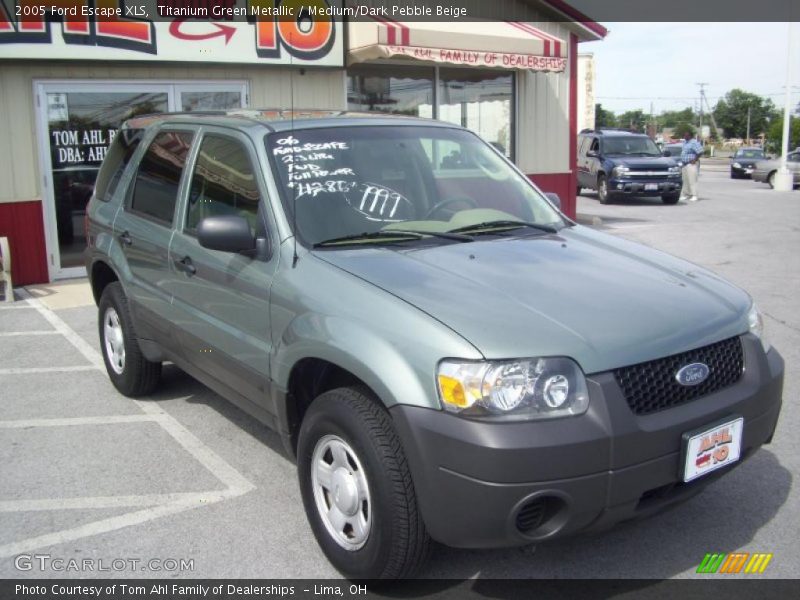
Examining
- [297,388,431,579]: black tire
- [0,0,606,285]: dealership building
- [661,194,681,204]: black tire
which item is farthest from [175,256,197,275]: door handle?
[661,194,681,204]: black tire

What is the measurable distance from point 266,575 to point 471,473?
1149mm

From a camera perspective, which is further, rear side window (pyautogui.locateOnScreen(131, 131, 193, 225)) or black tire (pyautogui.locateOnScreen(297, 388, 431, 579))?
rear side window (pyautogui.locateOnScreen(131, 131, 193, 225))

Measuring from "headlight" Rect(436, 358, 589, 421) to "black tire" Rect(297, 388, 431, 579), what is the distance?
0.32 m

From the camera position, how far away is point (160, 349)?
16.0ft

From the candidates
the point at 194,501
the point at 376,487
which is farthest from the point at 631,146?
the point at 376,487

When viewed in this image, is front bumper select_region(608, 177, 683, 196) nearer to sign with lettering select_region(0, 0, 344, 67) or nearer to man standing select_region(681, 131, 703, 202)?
man standing select_region(681, 131, 703, 202)

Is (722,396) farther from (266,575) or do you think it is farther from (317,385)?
(266,575)

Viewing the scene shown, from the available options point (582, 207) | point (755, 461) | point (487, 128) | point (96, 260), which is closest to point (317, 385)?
point (755, 461)

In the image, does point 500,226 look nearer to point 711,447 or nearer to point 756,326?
point 756,326

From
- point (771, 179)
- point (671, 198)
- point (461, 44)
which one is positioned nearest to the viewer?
point (461, 44)

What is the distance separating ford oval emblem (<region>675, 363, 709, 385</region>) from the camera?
9.71 ft

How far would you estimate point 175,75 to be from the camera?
33.1 ft

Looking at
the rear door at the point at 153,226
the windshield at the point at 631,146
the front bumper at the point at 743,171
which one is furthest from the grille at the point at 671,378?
the front bumper at the point at 743,171

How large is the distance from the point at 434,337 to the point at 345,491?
2.48 feet
